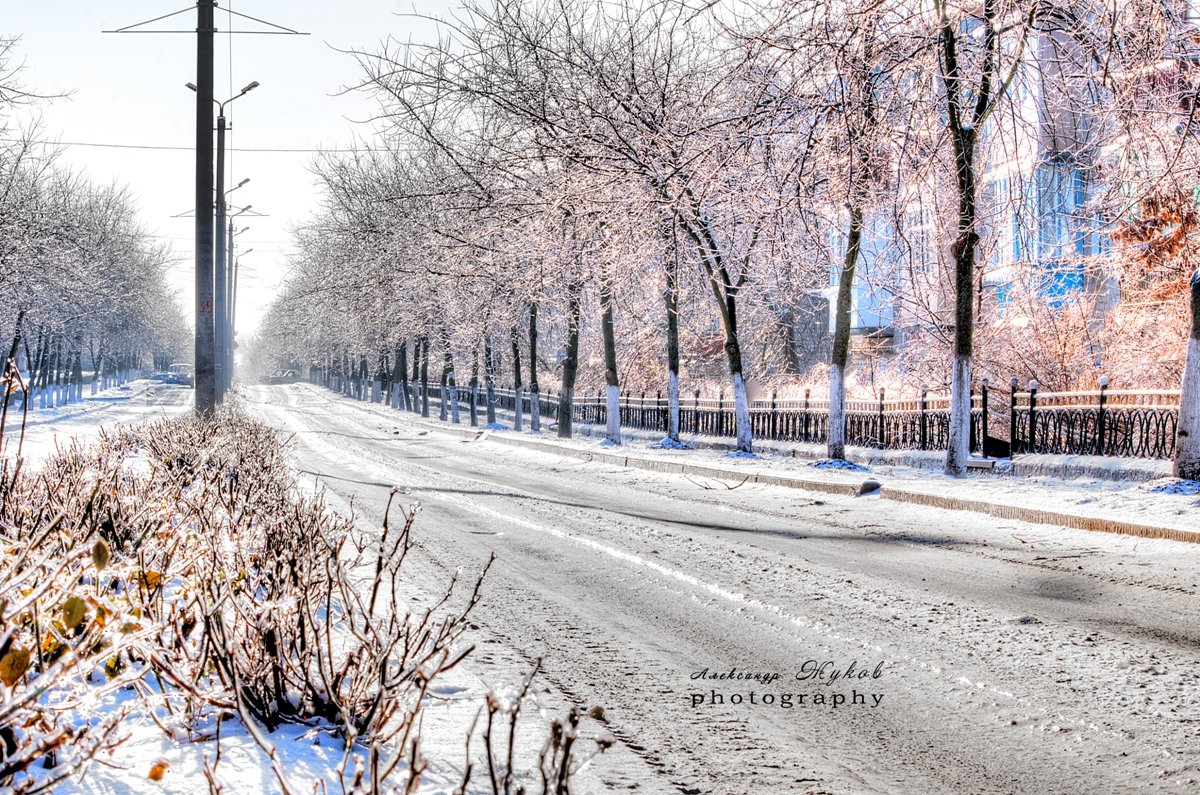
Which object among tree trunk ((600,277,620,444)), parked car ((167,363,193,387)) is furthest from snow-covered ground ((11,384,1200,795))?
parked car ((167,363,193,387))

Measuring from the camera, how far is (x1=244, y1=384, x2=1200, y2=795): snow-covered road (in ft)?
12.8

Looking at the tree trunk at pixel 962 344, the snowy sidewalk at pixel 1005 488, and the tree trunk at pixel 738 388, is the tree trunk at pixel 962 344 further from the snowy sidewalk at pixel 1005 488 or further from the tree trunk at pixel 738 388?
the tree trunk at pixel 738 388

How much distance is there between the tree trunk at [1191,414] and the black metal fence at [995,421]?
1.69m

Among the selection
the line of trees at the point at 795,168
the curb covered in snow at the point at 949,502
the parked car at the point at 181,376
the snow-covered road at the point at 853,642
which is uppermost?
the line of trees at the point at 795,168

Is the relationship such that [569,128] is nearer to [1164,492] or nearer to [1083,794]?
[1164,492]

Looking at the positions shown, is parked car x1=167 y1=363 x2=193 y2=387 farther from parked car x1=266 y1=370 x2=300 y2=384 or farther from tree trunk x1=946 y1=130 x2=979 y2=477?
Result: tree trunk x1=946 y1=130 x2=979 y2=477

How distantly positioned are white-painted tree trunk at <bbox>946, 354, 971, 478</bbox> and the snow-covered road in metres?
3.97

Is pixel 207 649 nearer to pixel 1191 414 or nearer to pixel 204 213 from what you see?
pixel 1191 414

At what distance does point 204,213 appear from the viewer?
15.0m

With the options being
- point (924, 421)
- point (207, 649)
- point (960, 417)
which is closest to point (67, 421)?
point (924, 421)

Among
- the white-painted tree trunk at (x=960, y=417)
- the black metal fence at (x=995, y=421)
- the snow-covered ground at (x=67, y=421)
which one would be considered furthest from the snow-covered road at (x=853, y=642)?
the snow-covered ground at (x=67, y=421)

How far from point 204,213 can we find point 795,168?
28.5 ft

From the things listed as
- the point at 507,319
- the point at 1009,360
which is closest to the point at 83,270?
the point at 507,319

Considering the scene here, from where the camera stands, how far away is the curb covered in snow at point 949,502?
30.8 ft
